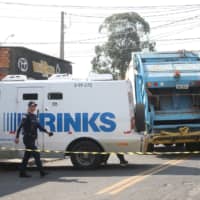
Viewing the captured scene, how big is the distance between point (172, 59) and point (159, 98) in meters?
1.80

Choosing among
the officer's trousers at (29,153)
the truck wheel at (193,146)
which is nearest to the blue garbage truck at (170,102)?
the truck wheel at (193,146)

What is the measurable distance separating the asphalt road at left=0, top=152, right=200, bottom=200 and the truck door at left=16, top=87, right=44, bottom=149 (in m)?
1.02

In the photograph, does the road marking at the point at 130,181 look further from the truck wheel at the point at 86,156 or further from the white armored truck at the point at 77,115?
the truck wheel at the point at 86,156

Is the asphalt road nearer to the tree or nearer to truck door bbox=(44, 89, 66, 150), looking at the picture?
truck door bbox=(44, 89, 66, 150)

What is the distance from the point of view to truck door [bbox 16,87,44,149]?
53.0 ft

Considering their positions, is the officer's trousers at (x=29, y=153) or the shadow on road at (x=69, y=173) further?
the officer's trousers at (x=29, y=153)

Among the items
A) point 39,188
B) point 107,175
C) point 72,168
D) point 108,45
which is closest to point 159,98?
point 72,168

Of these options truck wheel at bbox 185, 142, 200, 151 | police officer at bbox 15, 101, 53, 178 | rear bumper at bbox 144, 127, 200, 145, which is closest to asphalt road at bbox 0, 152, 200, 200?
police officer at bbox 15, 101, 53, 178

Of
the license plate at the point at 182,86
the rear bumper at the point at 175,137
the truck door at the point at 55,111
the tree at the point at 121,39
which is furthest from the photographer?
the tree at the point at 121,39

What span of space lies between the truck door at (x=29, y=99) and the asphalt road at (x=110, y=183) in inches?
40.1

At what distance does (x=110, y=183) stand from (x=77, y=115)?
3.21 metres

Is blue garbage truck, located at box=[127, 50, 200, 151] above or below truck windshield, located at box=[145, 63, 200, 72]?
below

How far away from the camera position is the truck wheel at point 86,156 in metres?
16.0

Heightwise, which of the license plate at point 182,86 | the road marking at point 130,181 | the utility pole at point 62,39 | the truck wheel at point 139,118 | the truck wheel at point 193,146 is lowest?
the road marking at point 130,181
